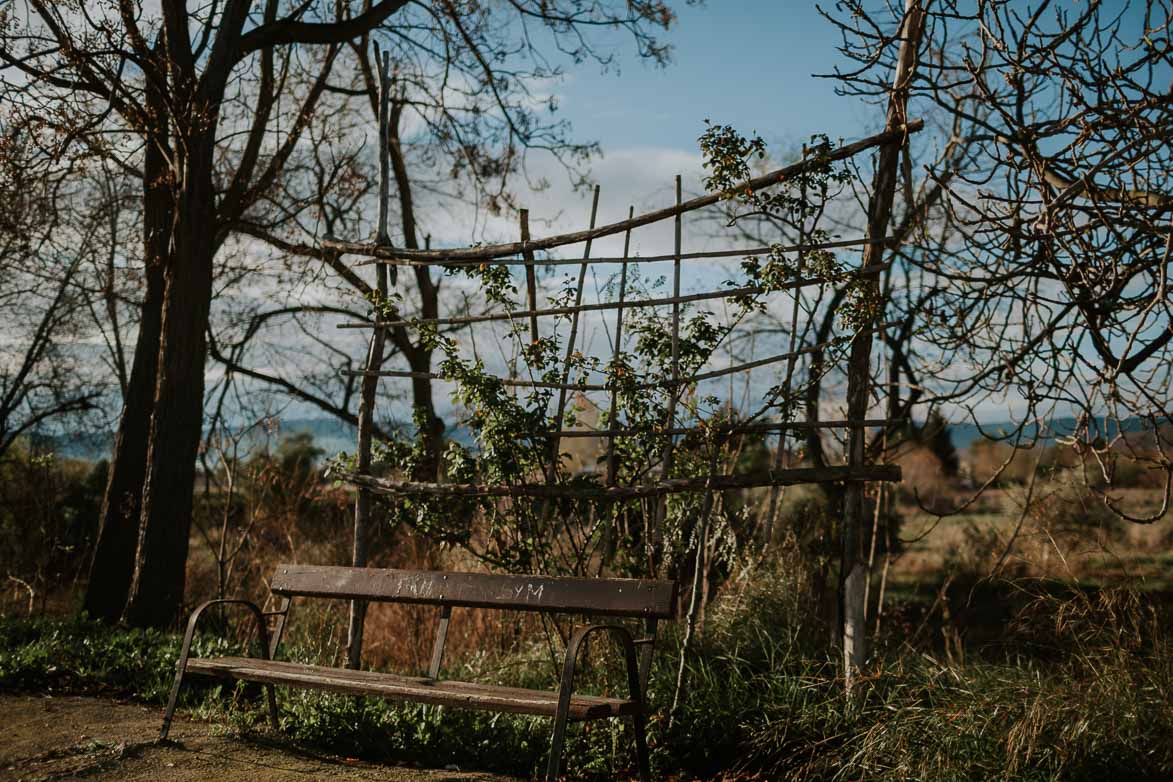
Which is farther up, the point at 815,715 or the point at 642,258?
the point at 642,258

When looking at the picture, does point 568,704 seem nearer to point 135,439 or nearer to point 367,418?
point 367,418

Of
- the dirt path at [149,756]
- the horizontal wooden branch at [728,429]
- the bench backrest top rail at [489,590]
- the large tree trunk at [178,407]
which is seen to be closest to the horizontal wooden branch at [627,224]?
the horizontal wooden branch at [728,429]

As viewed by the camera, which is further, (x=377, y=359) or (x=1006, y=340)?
(x=377, y=359)

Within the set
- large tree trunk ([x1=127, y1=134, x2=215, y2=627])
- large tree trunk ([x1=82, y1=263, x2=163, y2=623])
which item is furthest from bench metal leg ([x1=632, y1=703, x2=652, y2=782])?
large tree trunk ([x1=82, y1=263, x2=163, y2=623])

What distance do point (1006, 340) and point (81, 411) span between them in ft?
36.6

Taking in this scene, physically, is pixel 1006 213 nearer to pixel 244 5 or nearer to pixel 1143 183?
pixel 1143 183

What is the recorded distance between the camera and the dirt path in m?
3.96

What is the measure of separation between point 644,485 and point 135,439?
16.3 ft

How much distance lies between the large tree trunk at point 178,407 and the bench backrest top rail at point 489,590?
2636mm

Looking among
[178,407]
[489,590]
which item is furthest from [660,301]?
[178,407]

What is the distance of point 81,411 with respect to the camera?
12.2m

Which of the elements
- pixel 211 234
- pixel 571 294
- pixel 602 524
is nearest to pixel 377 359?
pixel 571 294

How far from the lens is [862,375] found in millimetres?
4320

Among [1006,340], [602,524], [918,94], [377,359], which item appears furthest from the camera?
[377,359]
